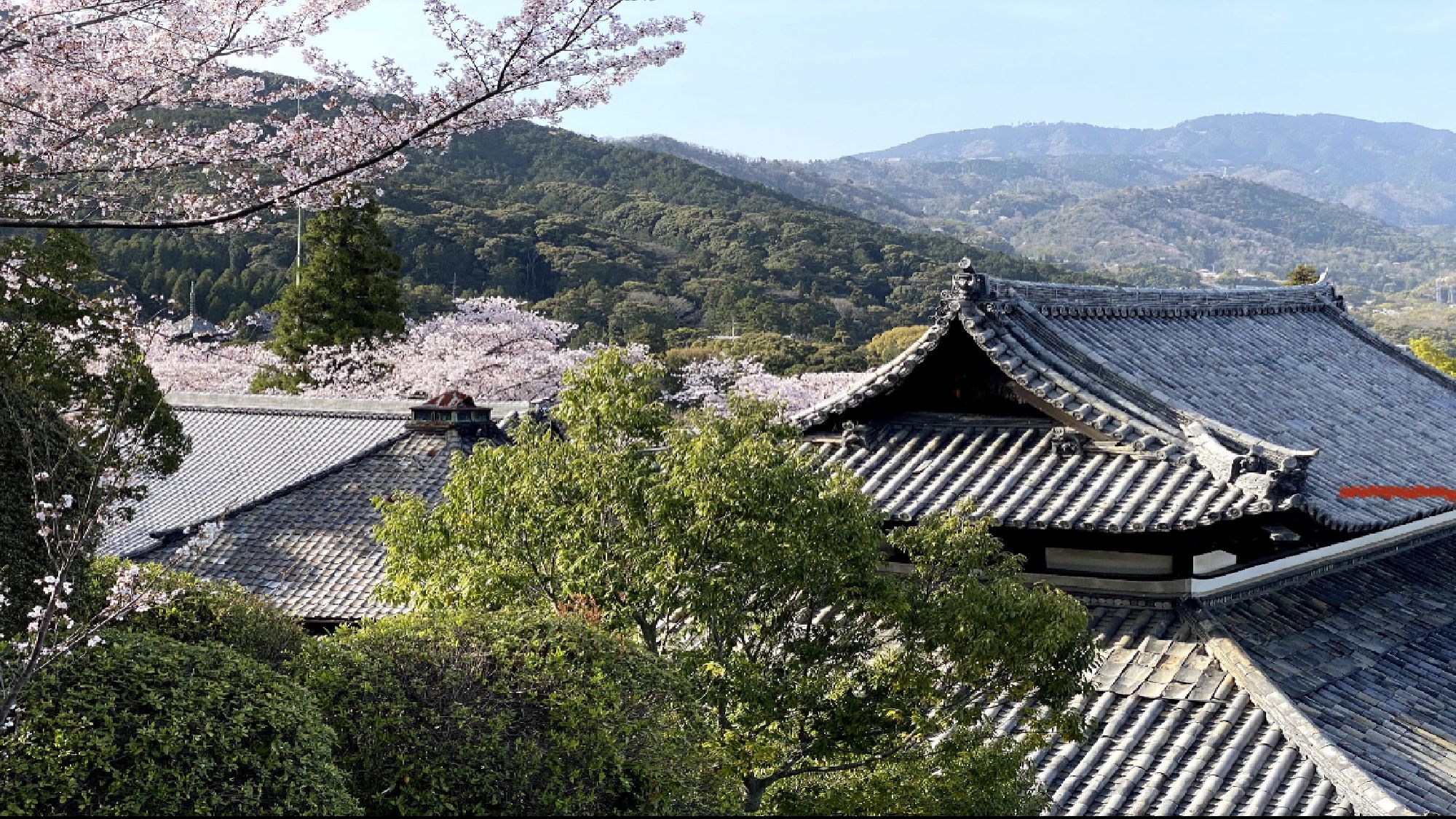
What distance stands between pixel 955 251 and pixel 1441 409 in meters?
69.9

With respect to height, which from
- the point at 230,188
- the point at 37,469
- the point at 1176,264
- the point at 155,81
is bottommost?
the point at 1176,264

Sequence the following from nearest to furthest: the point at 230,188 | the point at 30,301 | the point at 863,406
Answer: the point at 230,188 → the point at 863,406 → the point at 30,301

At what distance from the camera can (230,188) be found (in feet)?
26.5

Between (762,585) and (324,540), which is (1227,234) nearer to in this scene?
(324,540)

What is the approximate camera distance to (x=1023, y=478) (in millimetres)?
9258

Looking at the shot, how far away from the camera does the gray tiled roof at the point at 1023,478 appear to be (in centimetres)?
829

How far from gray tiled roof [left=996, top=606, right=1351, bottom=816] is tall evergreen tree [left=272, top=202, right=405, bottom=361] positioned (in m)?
29.7

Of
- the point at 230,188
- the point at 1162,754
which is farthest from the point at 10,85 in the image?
the point at 1162,754

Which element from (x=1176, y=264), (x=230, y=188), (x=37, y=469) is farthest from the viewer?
(x=1176, y=264)

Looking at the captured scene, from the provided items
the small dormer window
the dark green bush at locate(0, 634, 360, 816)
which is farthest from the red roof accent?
the dark green bush at locate(0, 634, 360, 816)

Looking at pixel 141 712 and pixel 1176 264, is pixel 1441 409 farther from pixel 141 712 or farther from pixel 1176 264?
pixel 1176 264

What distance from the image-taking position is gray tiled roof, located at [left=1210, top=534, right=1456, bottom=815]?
7625 millimetres

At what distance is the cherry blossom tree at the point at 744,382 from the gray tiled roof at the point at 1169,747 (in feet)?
78.8

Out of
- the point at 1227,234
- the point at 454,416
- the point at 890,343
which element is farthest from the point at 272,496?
the point at 1227,234
